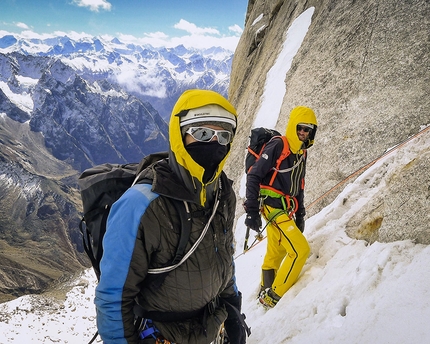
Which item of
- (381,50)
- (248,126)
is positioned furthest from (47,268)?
(381,50)

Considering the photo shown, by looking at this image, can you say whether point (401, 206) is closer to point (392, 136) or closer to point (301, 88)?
point (392, 136)

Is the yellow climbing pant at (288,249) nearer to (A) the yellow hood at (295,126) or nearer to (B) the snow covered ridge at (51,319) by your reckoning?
(A) the yellow hood at (295,126)

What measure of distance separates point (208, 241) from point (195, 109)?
1.38m

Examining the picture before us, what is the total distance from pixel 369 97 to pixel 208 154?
9.58 metres

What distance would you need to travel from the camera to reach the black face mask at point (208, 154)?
127 inches

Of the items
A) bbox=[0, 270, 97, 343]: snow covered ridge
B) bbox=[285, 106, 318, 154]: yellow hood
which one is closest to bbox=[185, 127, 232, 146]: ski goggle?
bbox=[285, 106, 318, 154]: yellow hood

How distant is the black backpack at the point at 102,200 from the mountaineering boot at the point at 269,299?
400 centimetres

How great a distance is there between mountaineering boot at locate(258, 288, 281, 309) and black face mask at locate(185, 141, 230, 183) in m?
4.04

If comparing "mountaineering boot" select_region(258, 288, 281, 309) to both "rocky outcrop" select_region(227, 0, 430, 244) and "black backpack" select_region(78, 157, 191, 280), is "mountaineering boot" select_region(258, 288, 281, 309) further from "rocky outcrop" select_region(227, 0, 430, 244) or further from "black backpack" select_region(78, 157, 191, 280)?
"black backpack" select_region(78, 157, 191, 280)

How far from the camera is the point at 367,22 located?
43.8 ft

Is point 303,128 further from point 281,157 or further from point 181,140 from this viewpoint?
point 181,140

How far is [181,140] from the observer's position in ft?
10.3

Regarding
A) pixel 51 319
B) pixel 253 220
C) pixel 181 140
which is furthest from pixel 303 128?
pixel 51 319

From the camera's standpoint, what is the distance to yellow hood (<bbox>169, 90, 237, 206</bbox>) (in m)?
3.15
